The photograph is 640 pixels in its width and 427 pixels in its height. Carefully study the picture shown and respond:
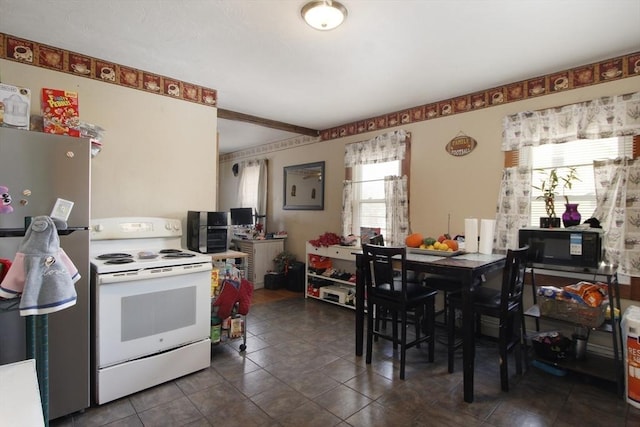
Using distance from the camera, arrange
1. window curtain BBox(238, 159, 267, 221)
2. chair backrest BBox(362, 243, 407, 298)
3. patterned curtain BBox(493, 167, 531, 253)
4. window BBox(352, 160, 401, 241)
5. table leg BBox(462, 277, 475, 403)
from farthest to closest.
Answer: window curtain BBox(238, 159, 267, 221), window BBox(352, 160, 401, 241), patterned curtain BBox(493, 167, 531, 253), chair backrest BBox(362, 243, 407, 298), table leg BBox(462, 277, 475, 403)

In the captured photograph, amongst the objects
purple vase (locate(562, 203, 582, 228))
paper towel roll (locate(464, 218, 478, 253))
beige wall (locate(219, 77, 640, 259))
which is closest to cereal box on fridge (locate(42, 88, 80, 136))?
paper towel roll (locate(464, 218, 478, 253))

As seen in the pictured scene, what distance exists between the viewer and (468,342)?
2182 mm

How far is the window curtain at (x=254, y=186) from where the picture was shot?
602cm

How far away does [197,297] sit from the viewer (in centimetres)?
247

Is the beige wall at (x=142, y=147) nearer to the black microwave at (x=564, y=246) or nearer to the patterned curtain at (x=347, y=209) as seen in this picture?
the patterned curtain at (x=347, y=209)

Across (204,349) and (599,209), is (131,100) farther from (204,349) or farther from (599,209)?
(599,209)

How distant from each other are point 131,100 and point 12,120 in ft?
3.66

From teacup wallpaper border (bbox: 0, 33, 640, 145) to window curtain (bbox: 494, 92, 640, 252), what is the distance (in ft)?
0.66

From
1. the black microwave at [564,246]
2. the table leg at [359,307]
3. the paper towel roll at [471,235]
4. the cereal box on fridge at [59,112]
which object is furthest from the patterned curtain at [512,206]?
the cereal box on fridge at [59,112]

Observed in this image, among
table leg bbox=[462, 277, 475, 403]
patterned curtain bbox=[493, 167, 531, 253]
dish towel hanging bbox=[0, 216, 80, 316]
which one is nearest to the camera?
dish towel hanging bbox=[0, 216, 80, 316]

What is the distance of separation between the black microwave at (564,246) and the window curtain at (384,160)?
4.71ft

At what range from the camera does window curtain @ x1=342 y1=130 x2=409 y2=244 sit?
396cm

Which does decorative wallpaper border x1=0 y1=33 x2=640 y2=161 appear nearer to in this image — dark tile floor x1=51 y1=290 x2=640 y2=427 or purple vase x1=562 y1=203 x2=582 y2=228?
purple vase x1=562 y1=203 x2=582 y2=228

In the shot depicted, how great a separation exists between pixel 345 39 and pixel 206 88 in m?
1.67
